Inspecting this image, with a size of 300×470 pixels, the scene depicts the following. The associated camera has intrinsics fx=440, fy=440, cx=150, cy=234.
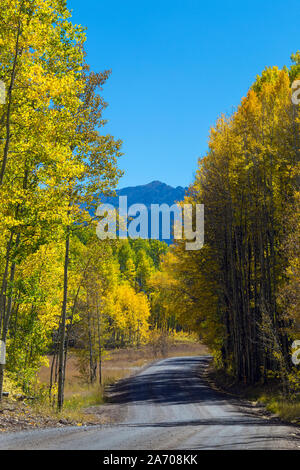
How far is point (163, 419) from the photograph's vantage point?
1647 cm

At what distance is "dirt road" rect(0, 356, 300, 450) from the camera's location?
8.91 meters

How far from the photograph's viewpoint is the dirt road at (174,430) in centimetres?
891

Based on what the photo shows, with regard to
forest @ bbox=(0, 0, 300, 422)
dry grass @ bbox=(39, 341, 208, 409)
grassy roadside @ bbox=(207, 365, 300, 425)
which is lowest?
dry grass @ bbox=(39, 341, 208, 409)

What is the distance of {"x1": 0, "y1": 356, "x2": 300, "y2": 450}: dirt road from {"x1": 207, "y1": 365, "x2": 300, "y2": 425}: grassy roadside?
1.04 m

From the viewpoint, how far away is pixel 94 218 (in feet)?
54.9

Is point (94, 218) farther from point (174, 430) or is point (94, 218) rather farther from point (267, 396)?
point (267, 396)

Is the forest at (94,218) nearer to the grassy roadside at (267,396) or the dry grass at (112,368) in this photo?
the grassy roadside at (267,396)

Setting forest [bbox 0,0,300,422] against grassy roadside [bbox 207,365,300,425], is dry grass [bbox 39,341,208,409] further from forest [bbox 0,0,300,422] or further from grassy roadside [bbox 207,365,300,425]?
grassy roadside [bbox 207,365,300,425]

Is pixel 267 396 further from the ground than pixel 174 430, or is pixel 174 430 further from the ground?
pixel 174 430

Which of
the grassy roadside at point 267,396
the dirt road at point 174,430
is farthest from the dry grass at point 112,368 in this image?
the grassy roadside at point 267,396

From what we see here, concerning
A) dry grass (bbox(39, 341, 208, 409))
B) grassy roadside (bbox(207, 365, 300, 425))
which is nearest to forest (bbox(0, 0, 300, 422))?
grassy roadside (bbox(207, 365, 300, 425))

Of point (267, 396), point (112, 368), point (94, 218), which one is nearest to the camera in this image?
point (94, 218)

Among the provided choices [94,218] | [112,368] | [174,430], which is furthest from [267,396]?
[112,368]

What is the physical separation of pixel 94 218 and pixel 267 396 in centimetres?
1256
